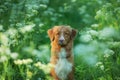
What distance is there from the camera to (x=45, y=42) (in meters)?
10.3

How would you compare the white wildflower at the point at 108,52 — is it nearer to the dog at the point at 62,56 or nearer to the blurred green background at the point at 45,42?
the blurred green background at the point at 45,42

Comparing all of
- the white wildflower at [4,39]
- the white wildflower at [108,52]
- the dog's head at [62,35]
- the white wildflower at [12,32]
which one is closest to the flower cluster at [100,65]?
the white wildflower at [108,52]

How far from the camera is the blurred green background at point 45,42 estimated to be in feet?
25.1

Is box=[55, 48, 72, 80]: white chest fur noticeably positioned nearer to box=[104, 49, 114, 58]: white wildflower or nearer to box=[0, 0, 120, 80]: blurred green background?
box=[0, 0, 120, 80]: blurred green background

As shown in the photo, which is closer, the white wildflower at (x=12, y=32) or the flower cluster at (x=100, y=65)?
the white wildflower at (x=12, y=32)

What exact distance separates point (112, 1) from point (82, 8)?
1863 mm

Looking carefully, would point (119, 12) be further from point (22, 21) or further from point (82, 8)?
point (82, 8)

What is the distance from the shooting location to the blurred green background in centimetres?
765

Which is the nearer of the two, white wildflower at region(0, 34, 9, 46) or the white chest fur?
white wildflower at region(0, 34, 9, 46)

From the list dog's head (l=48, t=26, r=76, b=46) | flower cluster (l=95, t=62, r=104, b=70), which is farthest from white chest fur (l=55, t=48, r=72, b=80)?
flower cluster (l=95, t=62, r=104, b=70)

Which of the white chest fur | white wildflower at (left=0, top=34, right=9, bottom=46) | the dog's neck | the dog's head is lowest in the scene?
the white chest fur

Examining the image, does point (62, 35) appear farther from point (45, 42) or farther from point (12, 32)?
point (45, 42)

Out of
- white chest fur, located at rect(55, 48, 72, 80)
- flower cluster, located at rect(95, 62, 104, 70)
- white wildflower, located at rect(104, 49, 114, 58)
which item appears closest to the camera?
white wildflower, located at rect(104, 49, 114, 58)

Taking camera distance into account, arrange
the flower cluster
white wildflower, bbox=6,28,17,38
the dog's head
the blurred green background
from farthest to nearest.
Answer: the dog's head < the flower cluster < the blurred green background < white wildflower, bbox=6,28,17,38
